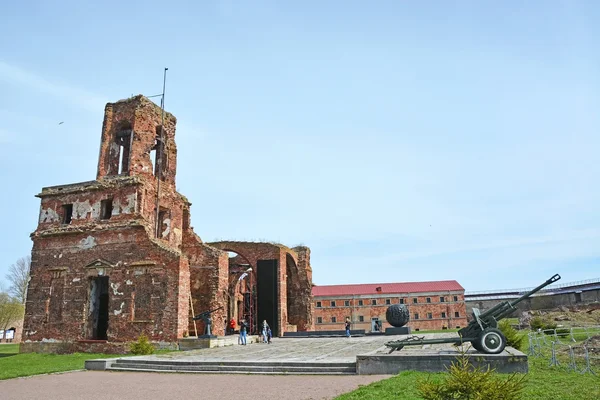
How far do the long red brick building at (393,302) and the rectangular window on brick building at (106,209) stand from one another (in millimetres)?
40993

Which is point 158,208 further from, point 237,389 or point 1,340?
point 1,340

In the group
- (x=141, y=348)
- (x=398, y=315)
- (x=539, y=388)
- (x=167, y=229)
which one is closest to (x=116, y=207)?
(x=167, y=229)

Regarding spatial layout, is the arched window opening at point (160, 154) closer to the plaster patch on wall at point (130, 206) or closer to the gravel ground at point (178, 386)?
the plaster patch on wall at point (130, 206)

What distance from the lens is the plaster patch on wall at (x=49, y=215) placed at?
77.9ft

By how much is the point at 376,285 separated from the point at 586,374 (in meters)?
52.2

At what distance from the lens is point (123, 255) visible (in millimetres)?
21719

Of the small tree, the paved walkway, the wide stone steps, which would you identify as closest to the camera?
the wide stone steps

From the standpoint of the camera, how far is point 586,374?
10.1 meters

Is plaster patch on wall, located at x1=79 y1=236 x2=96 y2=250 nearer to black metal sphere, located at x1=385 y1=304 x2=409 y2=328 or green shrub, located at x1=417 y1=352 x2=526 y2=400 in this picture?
black metal sphere, located at x1=385 y1=304 x2=409 y2=328

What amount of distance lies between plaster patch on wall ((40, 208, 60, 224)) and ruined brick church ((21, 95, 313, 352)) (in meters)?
0.05

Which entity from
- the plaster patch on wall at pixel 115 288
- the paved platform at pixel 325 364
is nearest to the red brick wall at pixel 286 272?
the plaster patch on wall at pixel 115 288

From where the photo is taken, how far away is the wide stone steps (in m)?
11.6

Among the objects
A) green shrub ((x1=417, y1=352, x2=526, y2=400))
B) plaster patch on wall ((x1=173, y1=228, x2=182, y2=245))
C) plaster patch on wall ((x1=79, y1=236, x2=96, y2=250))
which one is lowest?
green shrub ((x1=417, y1=352, x2=526, y2=400))

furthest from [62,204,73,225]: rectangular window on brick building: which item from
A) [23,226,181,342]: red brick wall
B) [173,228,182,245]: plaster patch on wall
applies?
[173,228,182,245]: plaster patch on wall
